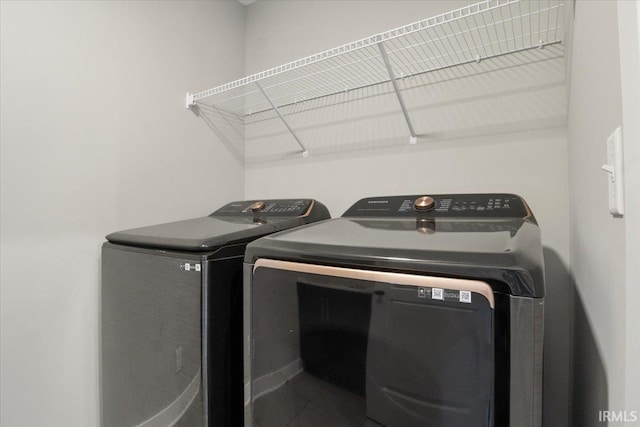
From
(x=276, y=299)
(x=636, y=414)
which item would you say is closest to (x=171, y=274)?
(x=276, y=299)

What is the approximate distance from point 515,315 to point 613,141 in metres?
0.32

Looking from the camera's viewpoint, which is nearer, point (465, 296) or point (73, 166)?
point (465, 296)

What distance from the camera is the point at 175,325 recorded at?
980 millimetres

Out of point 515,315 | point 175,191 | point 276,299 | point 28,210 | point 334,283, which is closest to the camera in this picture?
point 515,315

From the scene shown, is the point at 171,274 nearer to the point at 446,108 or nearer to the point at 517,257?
the point at 517,257

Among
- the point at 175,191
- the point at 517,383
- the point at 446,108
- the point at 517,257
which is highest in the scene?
the point at 446,108

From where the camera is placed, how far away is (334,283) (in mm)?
701

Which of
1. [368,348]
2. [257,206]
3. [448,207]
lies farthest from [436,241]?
[257,206]

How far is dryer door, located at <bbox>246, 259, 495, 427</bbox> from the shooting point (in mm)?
562

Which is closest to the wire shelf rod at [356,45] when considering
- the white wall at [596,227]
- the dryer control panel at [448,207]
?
the white wall at [596,227]

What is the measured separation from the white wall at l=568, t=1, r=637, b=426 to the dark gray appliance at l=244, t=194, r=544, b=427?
0.10m

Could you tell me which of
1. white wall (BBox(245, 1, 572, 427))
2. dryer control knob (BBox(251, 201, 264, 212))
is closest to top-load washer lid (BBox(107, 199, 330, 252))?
dryer control knob (BBox(251, 201, 264, 212))

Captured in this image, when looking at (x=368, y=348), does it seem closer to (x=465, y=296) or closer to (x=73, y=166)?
(x=465, y=296)

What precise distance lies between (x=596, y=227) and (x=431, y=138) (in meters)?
0.88
